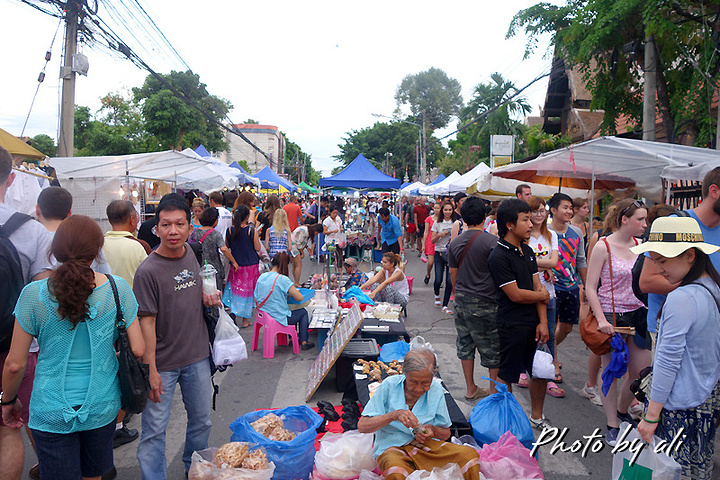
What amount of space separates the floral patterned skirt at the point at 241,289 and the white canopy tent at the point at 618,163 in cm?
474

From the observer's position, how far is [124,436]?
3918 mm

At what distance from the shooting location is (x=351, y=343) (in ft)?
17.0

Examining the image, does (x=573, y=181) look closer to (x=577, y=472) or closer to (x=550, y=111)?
(x=577, y=472)

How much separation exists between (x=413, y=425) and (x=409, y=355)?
428 millimetres

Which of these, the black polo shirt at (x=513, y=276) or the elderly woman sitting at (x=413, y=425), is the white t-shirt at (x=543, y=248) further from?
the elderly woman sitting at (x=413, y=425)

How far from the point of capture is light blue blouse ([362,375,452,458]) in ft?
9.70

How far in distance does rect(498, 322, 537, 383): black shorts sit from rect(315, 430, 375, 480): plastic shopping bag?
54.6 inches

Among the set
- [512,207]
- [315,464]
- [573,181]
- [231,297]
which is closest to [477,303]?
[512,207]

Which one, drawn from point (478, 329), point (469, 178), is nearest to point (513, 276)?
point (478, 329)

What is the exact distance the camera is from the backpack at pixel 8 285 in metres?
2.62

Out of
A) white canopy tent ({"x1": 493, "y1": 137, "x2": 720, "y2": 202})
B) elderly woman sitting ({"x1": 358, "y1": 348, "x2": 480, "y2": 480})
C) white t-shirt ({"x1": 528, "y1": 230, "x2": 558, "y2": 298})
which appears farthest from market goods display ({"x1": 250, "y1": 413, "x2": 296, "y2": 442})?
white canopy tent ({"x1": 493, "y1": 137, "x2": 720, "y2": 202})

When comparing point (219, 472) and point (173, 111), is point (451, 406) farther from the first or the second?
point (173, 111)

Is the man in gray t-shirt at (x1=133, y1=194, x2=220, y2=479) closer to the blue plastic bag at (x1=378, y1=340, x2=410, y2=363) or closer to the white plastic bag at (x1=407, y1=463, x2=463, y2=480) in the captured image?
the white plastic bag at (x1=407, y1=463, x2=463, y2=480)

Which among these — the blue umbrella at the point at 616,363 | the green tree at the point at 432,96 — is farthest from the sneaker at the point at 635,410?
the green tree at the point at 432,96
